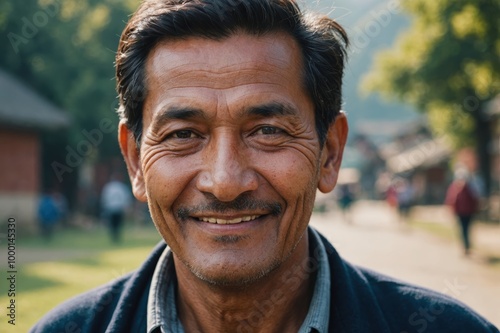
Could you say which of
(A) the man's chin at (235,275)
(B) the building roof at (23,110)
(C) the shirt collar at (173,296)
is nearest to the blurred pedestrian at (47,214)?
(B) the building roof at (23,110)

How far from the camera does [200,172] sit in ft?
8.14

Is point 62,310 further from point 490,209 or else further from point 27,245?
point 490,209

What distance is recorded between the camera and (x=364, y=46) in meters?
10.8

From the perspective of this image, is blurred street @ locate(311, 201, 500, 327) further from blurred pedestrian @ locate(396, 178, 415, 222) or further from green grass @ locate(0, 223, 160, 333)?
green grass @ locate(0, 223, 160, 333)

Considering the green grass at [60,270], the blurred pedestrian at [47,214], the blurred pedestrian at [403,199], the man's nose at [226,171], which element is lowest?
the blurred pedestrian at [403,199]

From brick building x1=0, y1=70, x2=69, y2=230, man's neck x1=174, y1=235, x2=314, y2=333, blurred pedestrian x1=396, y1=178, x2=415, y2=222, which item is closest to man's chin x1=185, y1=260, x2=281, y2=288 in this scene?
man's neck x1=174, y1=235, x2=314, y2=333

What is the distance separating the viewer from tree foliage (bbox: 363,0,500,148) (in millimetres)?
22281

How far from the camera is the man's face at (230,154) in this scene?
2441mm

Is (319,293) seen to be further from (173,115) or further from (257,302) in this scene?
(173,115)

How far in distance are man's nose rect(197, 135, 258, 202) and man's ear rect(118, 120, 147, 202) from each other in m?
0.49

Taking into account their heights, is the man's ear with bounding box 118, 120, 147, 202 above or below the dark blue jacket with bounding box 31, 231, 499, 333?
above

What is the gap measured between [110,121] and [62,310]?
90.4ft

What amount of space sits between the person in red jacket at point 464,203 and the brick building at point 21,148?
14654mm

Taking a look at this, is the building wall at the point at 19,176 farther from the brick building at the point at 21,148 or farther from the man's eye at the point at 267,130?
the man's eye at the point at 267,130
